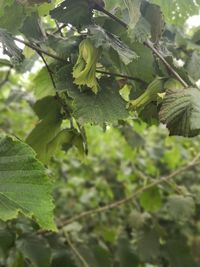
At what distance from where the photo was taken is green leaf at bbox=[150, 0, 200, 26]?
2.45 feet

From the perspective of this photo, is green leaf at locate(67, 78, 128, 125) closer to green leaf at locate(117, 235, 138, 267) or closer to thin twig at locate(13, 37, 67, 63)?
thin twig at locate(13, 37, 67, 63)

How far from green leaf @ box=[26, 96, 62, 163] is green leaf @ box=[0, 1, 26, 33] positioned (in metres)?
0.18

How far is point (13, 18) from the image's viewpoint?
0.85 metres

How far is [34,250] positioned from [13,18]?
1.69 ft

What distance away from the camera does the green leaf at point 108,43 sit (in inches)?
28.4

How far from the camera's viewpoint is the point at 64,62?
0.84m

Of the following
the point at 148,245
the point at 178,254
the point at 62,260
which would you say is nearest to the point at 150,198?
the point at 148,245

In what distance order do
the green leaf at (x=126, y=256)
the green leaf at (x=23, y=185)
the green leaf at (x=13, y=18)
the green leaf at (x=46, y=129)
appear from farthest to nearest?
the green leaf at (x=126, y=256) → the green leaf at (x=46, y=129) → the green leaf at (x=13, y=18) → the green leaf at (x=23, y=185)

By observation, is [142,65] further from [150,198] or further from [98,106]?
[150,198]

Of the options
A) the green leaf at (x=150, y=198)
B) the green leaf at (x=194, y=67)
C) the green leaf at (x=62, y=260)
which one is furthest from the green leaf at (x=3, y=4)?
the green leaf at (x=150, y=198)

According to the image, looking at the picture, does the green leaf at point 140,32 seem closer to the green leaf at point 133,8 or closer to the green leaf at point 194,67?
the green leaf at point 133,8

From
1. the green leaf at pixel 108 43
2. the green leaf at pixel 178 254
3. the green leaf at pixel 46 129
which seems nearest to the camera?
the green leaf at pixel 108 43

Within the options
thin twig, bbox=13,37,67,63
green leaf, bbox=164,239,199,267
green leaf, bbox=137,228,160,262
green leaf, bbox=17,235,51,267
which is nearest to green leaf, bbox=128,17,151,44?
thin twig, bbox=13,37,67,63

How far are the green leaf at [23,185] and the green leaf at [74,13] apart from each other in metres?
0.25
